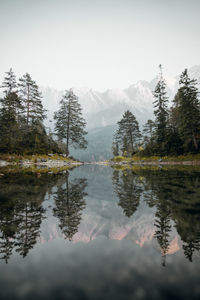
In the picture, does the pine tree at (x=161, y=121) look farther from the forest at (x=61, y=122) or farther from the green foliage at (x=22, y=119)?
the green foliage at (x=22, y=119)

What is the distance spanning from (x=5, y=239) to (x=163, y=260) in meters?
2.35

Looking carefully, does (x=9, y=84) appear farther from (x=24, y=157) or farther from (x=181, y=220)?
(x=181, y=220)

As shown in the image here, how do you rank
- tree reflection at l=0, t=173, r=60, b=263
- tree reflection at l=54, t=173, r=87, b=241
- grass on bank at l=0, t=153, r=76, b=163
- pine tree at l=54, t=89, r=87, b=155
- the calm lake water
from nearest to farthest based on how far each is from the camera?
1. the calm lake water
2. tree reflection at l=0, t=173, r=60, b=263
3. tree reflection at l=54, t=173, r=87, b=241
4. grass on bank at l=0, t=153, r=76, b=163
5. pine tree at l=54, t=89, r=87, b=155

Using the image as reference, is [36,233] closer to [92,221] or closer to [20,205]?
[92,221]

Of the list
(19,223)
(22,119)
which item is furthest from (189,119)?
(19,223)

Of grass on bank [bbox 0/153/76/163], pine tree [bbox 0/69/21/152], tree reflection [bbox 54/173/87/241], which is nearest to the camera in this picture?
tree reflection [bbox 54/173/87/241]

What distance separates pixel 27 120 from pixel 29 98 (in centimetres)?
506

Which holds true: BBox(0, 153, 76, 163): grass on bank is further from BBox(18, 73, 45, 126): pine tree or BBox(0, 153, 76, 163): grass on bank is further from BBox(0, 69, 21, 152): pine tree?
BBox(18, 73, 45, 126): pine tree

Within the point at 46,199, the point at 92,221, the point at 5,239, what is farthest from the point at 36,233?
the point at 46,199

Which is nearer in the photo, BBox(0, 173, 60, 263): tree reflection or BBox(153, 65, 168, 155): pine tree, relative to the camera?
BBox(0, 173, 60, 263): tree reflection

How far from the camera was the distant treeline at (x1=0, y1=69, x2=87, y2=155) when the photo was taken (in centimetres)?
3216

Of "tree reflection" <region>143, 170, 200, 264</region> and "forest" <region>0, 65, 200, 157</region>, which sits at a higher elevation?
"forest" <region>0, 65, 200, 157</region>

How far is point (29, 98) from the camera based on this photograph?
38.0 metres

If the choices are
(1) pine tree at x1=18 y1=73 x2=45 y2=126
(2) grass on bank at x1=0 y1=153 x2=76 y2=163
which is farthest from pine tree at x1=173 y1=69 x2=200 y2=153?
(1) pine tree at x1=18 y1=73 x2=45 y2=126
